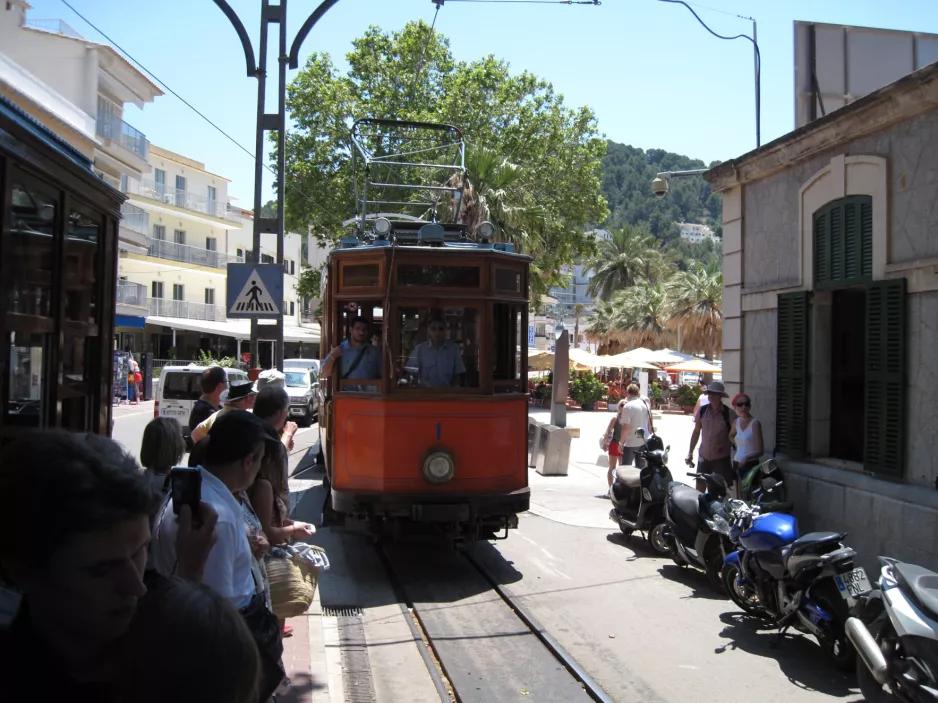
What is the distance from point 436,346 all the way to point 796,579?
3887mm

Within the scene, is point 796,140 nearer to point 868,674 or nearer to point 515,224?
point 868,674

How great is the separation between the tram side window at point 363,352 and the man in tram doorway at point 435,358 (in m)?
0.39

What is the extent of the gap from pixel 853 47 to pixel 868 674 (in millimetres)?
8131

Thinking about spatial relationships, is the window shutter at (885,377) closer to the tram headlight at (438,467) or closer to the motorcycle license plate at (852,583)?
the motorcycle license plate at (852,583)

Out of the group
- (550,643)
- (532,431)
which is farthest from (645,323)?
(550,643)

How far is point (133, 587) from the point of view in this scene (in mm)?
1415

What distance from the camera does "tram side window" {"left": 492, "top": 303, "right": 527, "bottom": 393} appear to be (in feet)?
29.1

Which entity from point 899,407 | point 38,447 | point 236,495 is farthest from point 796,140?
point 38,447

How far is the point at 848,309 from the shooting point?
973cm

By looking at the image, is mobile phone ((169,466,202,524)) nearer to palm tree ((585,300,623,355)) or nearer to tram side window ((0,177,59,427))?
tram side window ((0,177,59,427))

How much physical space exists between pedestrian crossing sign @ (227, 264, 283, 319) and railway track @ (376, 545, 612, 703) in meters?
3.26

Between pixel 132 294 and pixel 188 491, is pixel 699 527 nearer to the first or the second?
pixel 188 491

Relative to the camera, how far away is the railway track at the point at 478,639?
18.4 ft

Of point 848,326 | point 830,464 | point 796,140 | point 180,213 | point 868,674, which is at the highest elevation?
point 180,213
